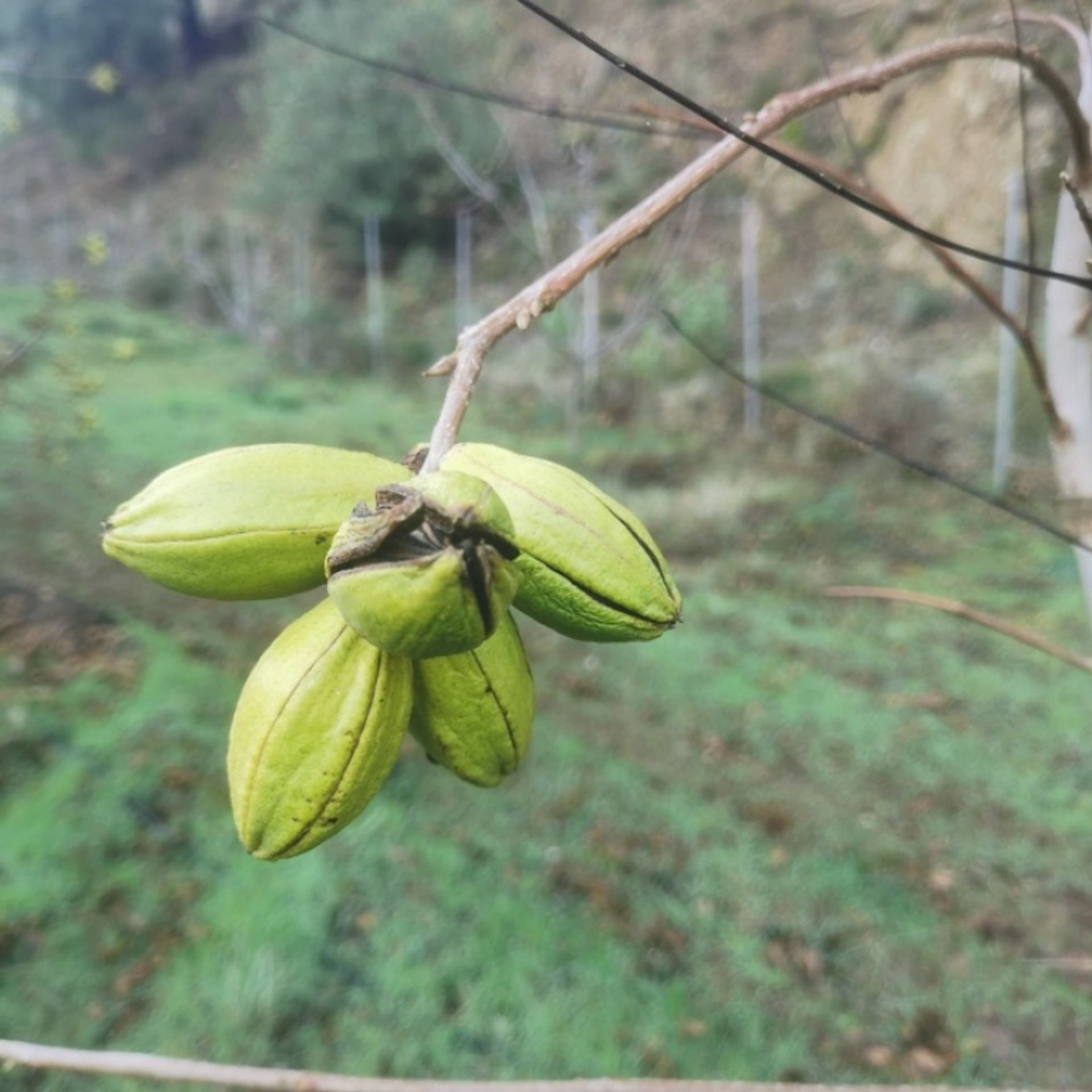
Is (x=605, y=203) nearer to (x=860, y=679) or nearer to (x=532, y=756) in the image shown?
(x=860, y=679)

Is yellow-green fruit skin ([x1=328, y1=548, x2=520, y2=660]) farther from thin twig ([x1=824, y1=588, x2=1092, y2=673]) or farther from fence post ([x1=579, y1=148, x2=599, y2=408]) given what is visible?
fence post ([x1=579, y1=148, x2=599, y2=408])

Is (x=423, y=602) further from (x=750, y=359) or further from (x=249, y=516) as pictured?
(x=750, y=359)

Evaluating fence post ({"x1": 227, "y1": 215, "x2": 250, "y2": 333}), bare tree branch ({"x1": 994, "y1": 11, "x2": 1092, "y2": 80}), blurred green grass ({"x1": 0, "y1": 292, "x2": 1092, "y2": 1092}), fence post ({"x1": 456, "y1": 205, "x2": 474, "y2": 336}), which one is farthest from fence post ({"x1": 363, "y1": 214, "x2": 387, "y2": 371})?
bare tree branch ({"x1": 994, "y1": 11, "x2": 1092, "y2": 80})

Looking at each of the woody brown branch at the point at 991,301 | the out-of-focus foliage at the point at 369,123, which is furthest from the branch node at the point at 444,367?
the out-of-focus foliage at the point at 369,123

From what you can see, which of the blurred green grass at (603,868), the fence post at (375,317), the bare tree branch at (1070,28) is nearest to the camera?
the bare tree branch at (1070,28)

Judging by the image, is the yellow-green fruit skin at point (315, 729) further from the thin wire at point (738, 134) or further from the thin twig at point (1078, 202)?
the thin twig at point (1078, 202)

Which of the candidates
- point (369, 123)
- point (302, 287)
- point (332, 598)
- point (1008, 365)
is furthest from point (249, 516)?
point (369, 123)
